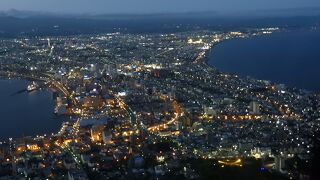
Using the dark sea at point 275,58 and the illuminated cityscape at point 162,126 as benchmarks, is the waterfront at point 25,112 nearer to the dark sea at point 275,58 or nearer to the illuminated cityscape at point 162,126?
the illuminated cityscape at point 162,126

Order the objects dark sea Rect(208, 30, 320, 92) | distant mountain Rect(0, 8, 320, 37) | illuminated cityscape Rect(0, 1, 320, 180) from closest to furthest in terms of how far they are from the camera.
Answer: illuminated cityscape Rect(0, 1, 320, 180) < dark sea Rect(208, 30, 320, 92) < distant mountain Rect(0, 8, 320, 37)

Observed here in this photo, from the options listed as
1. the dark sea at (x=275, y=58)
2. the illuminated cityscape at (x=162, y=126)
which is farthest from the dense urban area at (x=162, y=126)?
the dark sea at (x=275, y=58)

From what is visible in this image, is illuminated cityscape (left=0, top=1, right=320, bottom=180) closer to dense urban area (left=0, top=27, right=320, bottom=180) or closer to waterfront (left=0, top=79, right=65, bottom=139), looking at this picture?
dense urban area (left=0, top=27, right=320, bottom=180)

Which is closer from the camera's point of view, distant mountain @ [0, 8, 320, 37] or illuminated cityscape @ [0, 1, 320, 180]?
illuminated cityscape @ [0, 1, 320, 180]

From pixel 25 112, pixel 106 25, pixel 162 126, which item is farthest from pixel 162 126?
pixel 106 25

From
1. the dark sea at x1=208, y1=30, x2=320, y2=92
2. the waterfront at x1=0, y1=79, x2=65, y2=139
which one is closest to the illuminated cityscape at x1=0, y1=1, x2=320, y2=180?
the waterfront at x1=0, y1=79, x2=65, y2=139

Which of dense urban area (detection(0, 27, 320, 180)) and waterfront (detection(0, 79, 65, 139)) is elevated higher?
dense urban area (detection(0, 27, 320, 180))

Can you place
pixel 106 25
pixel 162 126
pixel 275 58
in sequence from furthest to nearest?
pixel 106 25
pixel 275 58
pixel 162 126

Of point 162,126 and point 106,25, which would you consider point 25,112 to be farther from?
point 106,25
